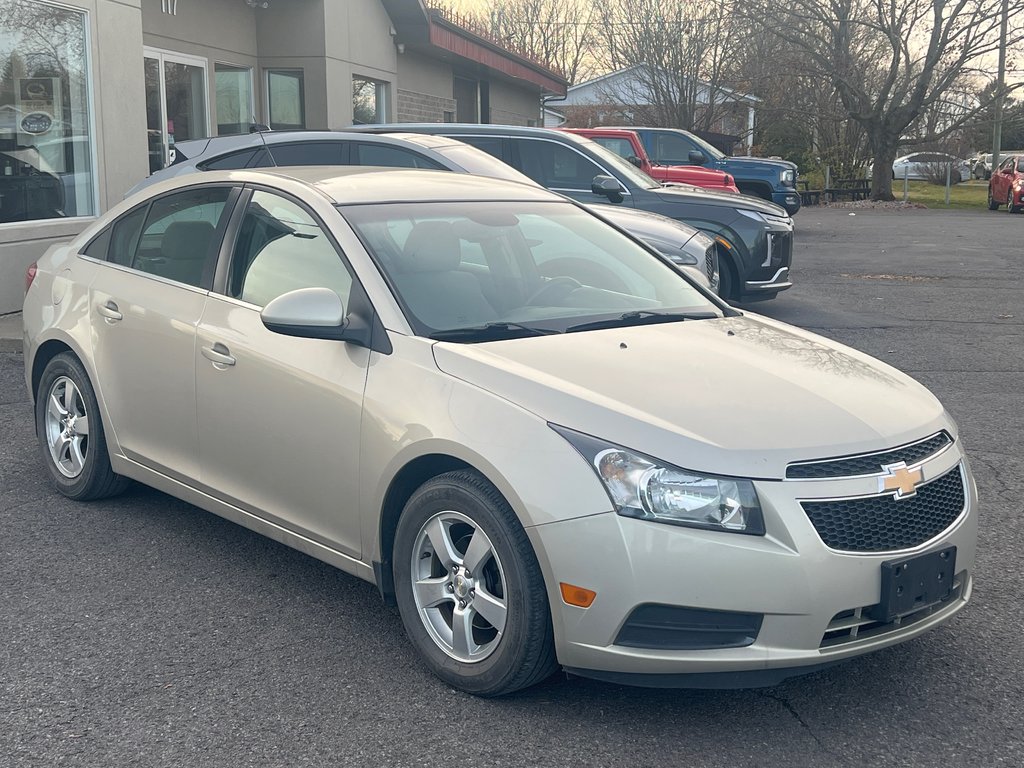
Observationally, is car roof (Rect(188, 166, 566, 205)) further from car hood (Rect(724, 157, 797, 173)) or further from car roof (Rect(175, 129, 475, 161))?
car hood (Rect(724, 157, 797, 173))

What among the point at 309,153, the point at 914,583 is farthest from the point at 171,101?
the point at 914,583

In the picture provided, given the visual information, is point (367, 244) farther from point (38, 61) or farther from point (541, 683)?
point (38, 61)

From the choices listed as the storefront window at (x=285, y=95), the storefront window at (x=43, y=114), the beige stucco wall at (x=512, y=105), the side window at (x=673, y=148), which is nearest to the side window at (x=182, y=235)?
the storefront window at (x=43, y=114)

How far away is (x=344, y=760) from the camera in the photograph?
3.21m

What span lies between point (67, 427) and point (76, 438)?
87 mm

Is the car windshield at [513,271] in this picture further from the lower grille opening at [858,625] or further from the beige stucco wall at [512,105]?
the beige stucco wall at [512,105]

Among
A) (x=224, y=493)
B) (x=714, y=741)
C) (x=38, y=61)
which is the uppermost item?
(x=38, y=61)

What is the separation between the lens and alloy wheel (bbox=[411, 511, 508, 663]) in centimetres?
349

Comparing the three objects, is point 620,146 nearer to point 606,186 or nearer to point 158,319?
point 606,186

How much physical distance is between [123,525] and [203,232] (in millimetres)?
1359

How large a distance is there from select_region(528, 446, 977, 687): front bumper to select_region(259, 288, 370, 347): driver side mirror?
41.3 inches

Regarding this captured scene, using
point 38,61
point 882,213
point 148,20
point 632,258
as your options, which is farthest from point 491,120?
point 632,258

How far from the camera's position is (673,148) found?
68.8ft

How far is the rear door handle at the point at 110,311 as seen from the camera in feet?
16.6
